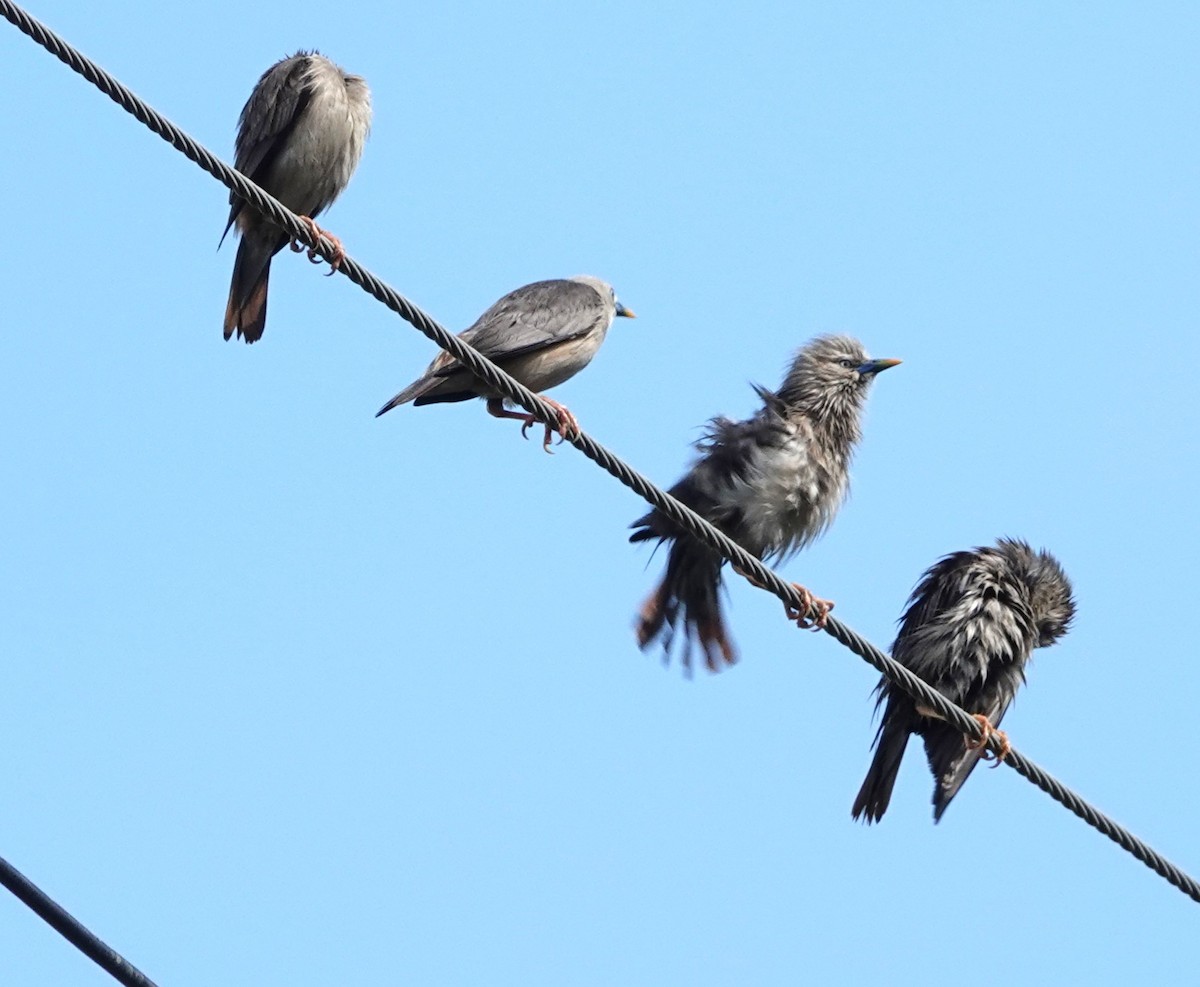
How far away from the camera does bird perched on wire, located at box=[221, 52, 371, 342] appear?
338 inches

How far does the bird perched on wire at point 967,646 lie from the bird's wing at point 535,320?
1920 mm

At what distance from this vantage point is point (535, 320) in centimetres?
787

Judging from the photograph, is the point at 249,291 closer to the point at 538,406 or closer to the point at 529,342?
the point at 529,342

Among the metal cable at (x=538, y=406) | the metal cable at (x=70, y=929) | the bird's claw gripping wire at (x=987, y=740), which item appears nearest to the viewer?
the metal cable at (x=70, y=929)

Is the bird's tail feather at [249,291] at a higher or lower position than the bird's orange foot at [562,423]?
higher

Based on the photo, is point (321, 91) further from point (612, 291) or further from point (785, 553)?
point (785, 553)

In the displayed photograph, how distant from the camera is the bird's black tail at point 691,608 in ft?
24.8

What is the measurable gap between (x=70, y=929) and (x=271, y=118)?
5507 mm

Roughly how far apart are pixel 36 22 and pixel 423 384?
2831 millimetres

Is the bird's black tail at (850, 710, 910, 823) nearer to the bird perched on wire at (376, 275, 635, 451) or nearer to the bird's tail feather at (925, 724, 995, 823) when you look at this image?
the bird's tail feather at (925, 724, 995, 823)

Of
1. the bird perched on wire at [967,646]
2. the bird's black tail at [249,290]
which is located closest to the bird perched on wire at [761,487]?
the bird perched on wire at [967,646]

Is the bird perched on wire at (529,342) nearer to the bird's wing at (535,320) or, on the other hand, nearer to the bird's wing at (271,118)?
the bird's wing at (535,320)

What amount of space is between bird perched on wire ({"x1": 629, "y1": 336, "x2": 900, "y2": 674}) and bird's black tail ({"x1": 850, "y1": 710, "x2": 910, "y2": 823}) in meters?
0.83

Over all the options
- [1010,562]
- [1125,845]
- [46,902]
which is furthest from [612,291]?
[46,902]
